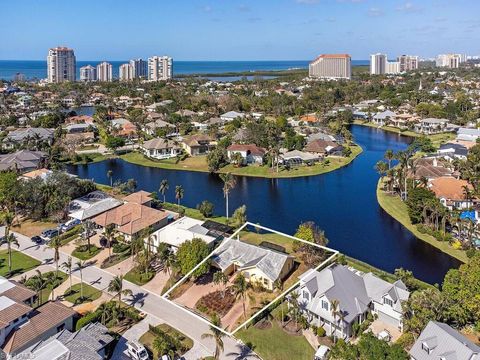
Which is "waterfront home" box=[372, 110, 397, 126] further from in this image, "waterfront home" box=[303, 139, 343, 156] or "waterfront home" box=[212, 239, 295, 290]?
"waterfront home" box=[212, 239, 295, 290]

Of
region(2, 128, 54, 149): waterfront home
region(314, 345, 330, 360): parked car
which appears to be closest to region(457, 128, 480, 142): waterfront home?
region(314, 345, 330, 360): parked car

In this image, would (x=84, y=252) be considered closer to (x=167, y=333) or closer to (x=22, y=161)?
(x=167, y=333)

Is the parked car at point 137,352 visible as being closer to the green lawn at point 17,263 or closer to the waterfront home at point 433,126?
the green lawn at point 17,263

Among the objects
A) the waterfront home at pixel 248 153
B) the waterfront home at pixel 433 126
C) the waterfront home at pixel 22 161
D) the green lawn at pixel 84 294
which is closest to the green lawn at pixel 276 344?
the green lawn at pixel 84 294

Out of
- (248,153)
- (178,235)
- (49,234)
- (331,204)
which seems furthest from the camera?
(248,153)

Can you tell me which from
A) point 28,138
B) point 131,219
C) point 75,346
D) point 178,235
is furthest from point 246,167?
point 75,346

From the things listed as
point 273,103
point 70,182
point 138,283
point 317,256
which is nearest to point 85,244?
point 138,283
